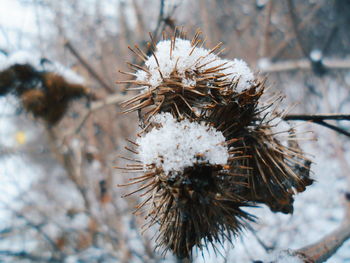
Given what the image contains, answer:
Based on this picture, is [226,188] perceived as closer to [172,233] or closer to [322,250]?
[172,233]

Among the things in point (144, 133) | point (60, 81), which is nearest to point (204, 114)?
point (144, 133)

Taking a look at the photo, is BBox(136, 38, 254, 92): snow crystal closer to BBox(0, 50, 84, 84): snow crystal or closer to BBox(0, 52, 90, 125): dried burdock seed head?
BBox(0, 52, 90, 125): dried burdock seed head

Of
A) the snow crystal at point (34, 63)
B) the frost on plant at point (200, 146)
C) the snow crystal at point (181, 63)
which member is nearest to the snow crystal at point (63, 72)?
the snow crystal at point (34, 63)

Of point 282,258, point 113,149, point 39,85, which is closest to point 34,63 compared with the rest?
point 39,85

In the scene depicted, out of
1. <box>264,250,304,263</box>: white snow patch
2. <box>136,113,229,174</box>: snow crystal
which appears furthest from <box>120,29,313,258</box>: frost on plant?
<box>264,250,304,263</box>: white snow patch

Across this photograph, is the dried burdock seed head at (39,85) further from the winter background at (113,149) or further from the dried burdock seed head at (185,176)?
the dried burdock seed head at (185,176)
